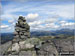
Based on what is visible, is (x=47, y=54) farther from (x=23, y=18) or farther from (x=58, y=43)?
(x=23, y=18)

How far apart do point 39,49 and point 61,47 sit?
8.28ft

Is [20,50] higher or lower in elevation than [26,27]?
lower

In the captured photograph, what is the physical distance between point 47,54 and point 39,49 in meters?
0.80

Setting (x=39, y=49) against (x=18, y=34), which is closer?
(x=39, y=49)

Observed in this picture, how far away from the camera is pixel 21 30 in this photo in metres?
12.2

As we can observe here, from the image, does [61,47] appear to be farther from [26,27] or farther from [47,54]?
[26,27]

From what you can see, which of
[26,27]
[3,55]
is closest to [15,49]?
[3,55]

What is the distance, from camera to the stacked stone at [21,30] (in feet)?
39.8

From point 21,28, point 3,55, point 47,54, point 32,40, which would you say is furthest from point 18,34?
point 47,54

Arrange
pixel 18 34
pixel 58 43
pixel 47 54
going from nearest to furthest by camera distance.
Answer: pixel 47 54 → pixel 18 34 → pixel 58 43

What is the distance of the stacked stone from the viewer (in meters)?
12.1

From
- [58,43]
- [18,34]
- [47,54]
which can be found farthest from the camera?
[58,43]

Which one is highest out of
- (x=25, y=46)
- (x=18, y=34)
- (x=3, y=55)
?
(x=18, y=34)

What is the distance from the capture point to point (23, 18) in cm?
1245
